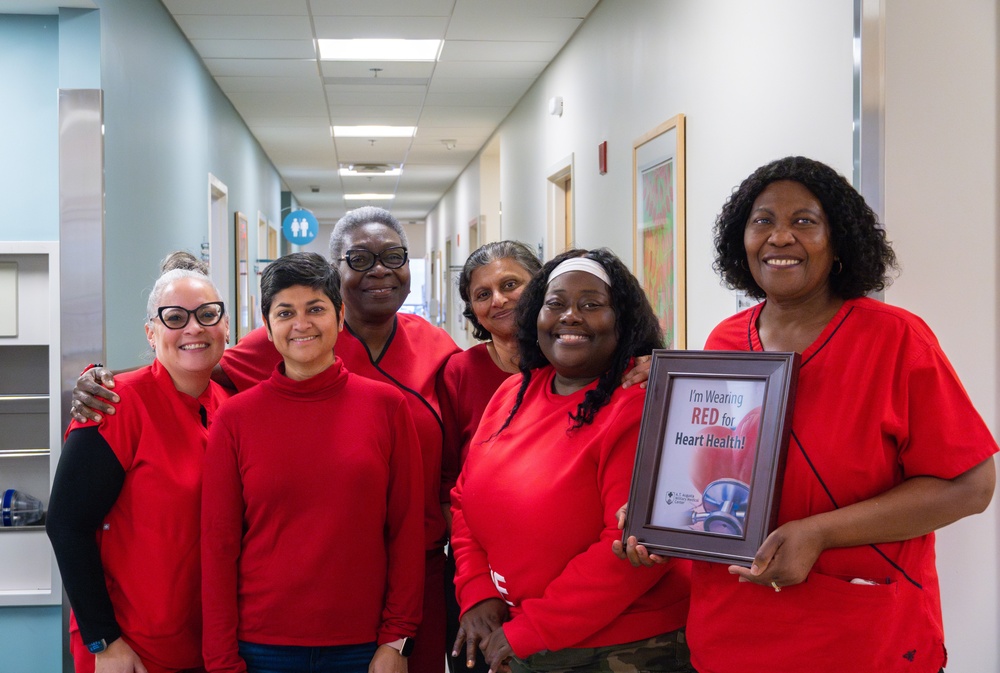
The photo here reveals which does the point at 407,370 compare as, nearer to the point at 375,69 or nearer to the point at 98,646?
the point at 98,646

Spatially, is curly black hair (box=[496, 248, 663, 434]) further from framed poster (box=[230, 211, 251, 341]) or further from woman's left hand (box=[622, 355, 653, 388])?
framed poster (box=[230, 211, 251, 341])

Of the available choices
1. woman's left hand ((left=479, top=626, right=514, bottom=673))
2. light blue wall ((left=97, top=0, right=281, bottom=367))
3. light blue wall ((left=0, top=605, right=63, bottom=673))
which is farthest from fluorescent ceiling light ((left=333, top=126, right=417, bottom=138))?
woman's left hand ((left=479, top=626, right=514, bottom=673))

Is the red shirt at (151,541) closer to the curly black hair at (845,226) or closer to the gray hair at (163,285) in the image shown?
the gray hair at (163,285)

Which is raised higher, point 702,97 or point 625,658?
point 702,97

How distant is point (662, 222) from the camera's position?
3.95m

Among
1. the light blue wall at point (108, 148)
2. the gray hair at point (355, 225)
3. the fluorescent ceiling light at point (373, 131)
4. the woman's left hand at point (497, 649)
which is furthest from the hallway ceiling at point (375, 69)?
the woman's left hand at point (497, 649)

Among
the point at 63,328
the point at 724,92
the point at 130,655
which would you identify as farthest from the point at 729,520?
the point at 63,328

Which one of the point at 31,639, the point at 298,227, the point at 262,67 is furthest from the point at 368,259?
the point at 298,227

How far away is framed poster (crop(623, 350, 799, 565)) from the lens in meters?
1.46

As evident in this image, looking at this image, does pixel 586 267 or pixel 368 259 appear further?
pixel 368 259

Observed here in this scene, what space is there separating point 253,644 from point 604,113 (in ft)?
12.6

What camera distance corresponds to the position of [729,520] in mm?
1493

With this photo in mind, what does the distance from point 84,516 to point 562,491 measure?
1014mm

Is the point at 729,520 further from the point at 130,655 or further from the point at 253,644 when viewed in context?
the point at 130,655
